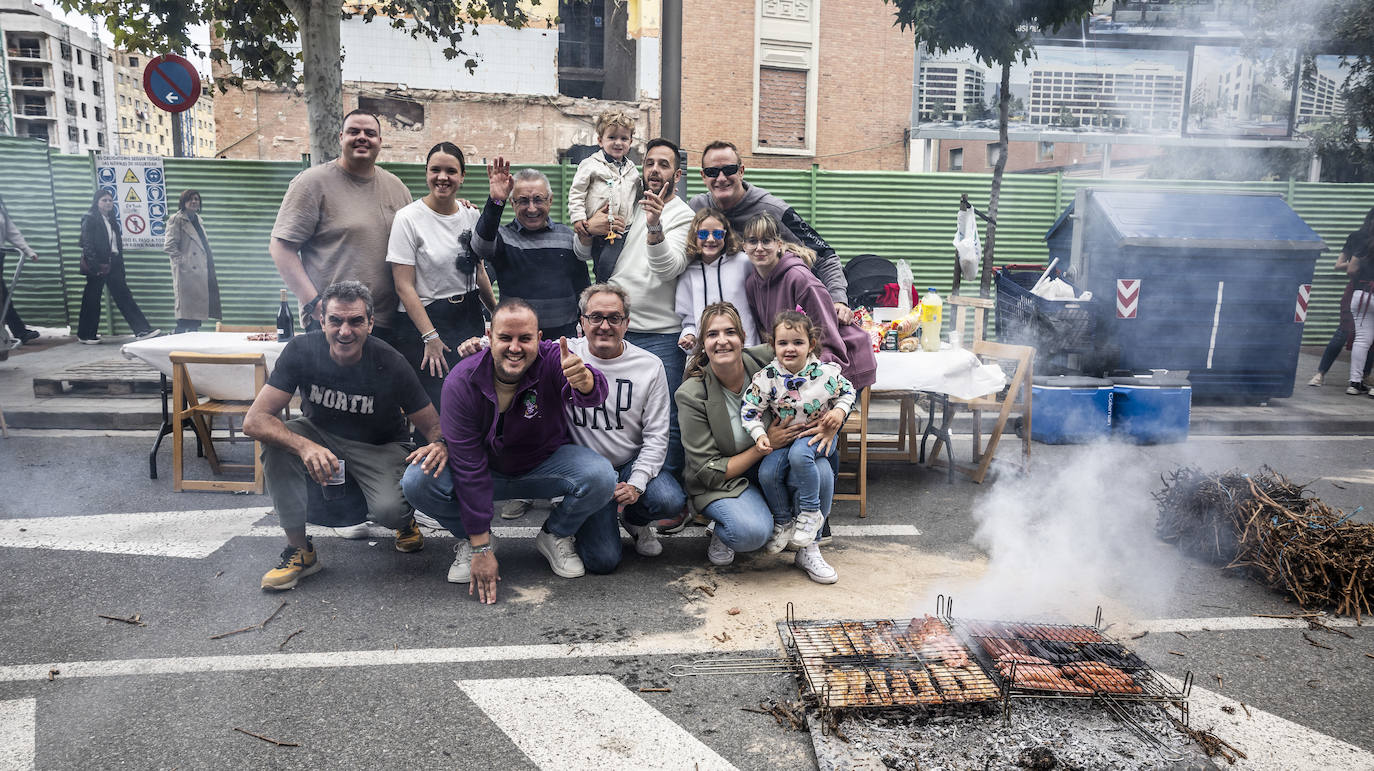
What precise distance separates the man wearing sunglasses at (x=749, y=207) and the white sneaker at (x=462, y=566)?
2.07 m

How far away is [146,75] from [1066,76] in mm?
9827

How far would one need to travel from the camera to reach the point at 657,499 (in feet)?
13.6

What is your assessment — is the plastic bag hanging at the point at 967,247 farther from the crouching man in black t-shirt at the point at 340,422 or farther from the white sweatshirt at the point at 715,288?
the crouching man in black t-shirt at the point at 340,422

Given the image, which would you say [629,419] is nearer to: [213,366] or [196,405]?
[213,366]

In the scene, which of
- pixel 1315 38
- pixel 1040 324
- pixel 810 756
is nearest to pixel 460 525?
pixel 810 756

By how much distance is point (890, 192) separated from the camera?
39.1 ft

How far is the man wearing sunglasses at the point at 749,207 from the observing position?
459 cm

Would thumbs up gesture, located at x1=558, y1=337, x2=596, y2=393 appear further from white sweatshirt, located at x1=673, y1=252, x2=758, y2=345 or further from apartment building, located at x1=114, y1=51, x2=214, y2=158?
apartment building, located at x1=114, y1=51, x2=214, y2=158

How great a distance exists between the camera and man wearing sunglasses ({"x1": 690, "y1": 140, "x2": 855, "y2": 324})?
4.59 meters

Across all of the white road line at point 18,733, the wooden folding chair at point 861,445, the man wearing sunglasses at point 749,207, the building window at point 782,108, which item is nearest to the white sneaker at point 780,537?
the wooden folding chair at point 861,445

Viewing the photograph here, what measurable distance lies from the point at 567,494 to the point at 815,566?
118 centimetres

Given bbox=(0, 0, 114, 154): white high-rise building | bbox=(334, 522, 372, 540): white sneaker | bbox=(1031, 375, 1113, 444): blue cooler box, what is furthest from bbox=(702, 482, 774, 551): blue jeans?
bbox=(0, 0, 114, 154): white high-rise building

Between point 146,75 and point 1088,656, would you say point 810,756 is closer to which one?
point 1088,656

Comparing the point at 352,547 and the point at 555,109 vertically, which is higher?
the point at 555,109
